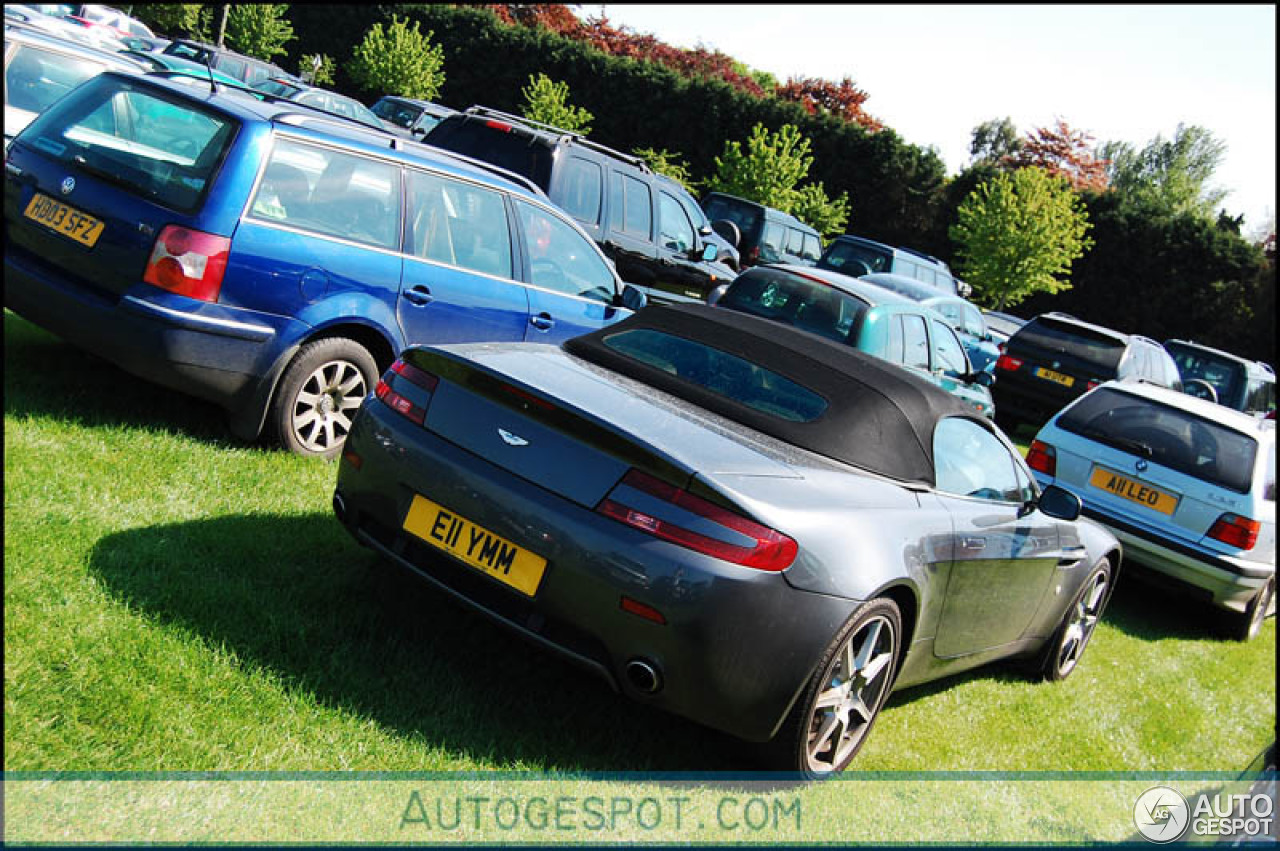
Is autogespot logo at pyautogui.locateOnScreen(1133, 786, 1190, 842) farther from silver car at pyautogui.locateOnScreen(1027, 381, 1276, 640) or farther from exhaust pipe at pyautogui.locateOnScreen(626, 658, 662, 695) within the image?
silver car at pyautogui.locateOnScreen(1027, 381, 1276, 640)

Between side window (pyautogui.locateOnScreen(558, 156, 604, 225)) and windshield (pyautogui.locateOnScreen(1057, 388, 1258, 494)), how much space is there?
14.9ft

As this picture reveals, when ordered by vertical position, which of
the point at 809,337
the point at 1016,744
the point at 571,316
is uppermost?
the point at 809,337

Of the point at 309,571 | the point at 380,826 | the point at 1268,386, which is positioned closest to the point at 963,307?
the point at 1268,386

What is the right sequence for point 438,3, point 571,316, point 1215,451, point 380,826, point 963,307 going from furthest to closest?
point 438,3 < point 963,307 < point 1215,451 < point 571,316 < point 380,826

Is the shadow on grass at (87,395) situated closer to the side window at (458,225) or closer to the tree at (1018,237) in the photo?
the side window at (458,225)

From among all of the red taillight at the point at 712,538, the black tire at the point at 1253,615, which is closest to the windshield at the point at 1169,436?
the black tire at the point at 1253,615

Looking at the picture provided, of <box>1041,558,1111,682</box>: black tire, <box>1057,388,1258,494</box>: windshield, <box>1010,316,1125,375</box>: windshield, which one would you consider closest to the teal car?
<box>1057,388,1258,494</box>: windshield

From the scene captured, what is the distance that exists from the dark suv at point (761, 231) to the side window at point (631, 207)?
9319mm

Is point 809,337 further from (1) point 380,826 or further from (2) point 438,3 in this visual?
(2) point 438,3

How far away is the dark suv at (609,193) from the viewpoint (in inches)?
404

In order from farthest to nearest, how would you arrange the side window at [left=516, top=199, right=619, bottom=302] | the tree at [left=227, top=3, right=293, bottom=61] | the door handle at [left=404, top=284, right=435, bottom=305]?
the tree at [left=227, top=3, right=293, bottom=61] < the side window at [left=516, top=199, right=619, bottom=302] < the door handle at [left=404, top=284, right=435, bottom=305]

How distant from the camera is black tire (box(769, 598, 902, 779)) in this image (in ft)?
12.4

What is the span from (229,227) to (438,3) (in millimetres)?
42422

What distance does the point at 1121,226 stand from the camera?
3728 centimetres
